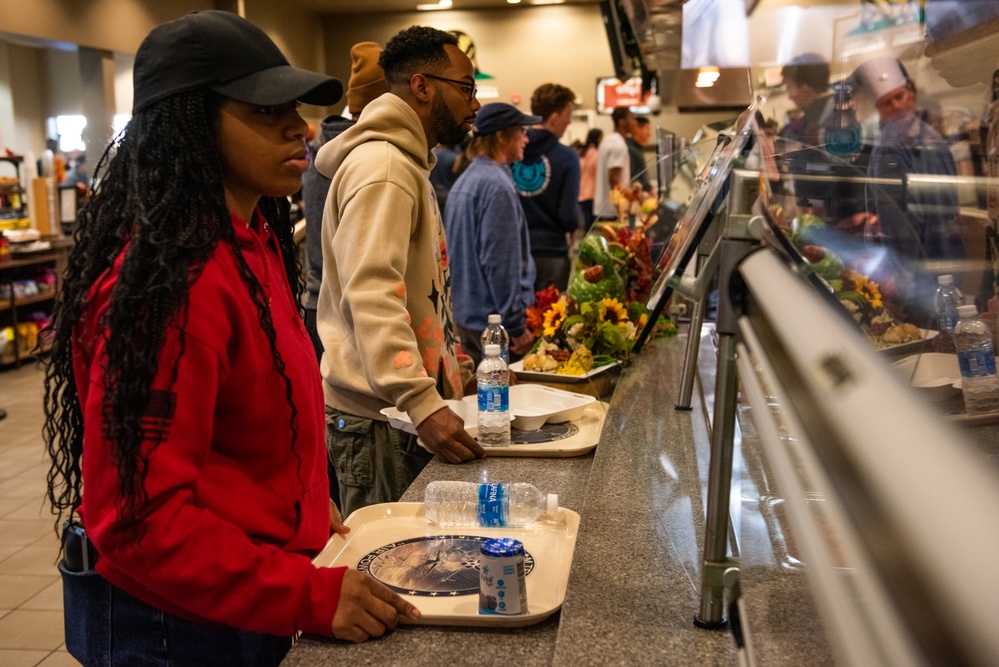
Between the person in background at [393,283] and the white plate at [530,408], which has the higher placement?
the person in background at [393,283]

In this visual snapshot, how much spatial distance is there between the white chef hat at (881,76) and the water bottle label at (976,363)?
92 centimetres

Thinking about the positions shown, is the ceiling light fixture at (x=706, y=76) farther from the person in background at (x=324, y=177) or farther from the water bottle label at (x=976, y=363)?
the water bottle label at (x=976, y=363)

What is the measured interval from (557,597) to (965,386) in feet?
2.66

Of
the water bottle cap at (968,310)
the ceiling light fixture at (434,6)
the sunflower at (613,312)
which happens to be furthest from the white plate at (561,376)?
the ceiling light fixture at (434,6)

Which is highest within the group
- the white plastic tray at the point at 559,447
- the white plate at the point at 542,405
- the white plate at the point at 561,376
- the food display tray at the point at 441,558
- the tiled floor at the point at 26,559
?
the white plate at the point at 561,376

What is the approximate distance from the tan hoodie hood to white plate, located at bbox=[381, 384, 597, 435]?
0.68 meters

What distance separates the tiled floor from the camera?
3305 mm

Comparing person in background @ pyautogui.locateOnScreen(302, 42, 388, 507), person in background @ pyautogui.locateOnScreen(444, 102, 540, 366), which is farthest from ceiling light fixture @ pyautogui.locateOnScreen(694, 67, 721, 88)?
person in background @ pyautogui.locateOnScreen(302, 42, 388, 507)

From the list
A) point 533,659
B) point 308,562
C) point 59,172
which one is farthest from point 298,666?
point 59,172

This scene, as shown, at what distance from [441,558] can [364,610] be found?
316mm

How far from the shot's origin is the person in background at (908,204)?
1.33 meters

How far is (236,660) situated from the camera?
144 centimetres

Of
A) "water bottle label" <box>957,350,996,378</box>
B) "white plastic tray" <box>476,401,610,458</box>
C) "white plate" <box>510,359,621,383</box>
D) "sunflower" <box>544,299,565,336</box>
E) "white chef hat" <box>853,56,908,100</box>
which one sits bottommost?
"white plastic tray" <box>476,401,610,458</box>

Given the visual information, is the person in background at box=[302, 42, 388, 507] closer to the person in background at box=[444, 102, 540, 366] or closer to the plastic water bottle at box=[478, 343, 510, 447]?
the person in background at box=[444, 102, 540, 366]
